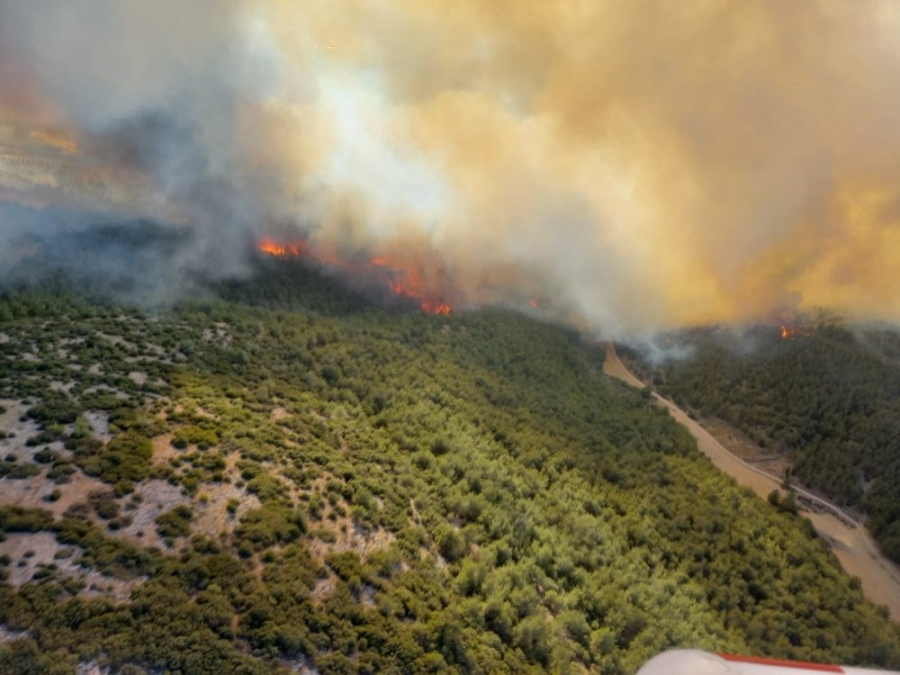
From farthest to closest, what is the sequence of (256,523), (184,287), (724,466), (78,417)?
(724,466), (184,287), (78,417), (256,523)

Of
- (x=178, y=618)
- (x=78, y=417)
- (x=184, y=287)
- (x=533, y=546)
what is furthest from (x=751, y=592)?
(x=184, y=287)

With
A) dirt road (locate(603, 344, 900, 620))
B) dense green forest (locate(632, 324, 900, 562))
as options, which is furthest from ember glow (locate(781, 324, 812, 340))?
dirt road (locate(603, 344, 900, 620))

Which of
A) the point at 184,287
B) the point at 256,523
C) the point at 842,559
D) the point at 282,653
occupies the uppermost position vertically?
the point at 184,287

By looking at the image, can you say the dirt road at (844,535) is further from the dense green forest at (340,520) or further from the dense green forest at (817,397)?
the dense green forest at (340,520)

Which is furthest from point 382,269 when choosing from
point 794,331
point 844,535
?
point 794,331

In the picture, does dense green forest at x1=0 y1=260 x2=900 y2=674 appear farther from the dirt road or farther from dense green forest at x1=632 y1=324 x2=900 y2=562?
dense green forest at x1=632 y1=324 x2=900 y2=562

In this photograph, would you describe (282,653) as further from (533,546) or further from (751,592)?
(751,592)
